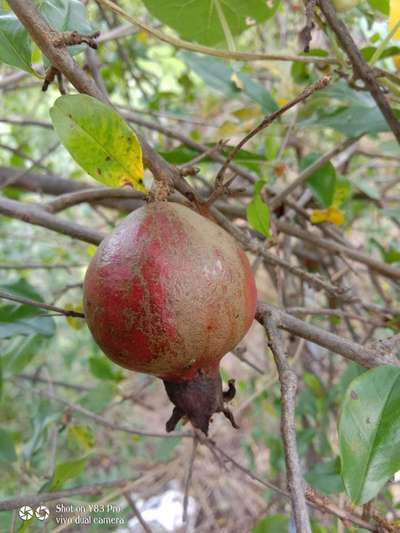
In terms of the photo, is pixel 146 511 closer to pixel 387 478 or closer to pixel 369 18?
pixel 387 478

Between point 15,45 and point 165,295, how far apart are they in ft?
1.19

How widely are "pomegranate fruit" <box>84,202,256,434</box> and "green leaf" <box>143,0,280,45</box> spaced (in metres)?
0.45

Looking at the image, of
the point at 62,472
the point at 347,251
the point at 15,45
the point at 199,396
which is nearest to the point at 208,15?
the point at 15,45

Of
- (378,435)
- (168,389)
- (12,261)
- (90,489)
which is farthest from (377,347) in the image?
(12,261)

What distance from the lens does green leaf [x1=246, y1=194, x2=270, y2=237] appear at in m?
0.78

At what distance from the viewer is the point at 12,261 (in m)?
1.99

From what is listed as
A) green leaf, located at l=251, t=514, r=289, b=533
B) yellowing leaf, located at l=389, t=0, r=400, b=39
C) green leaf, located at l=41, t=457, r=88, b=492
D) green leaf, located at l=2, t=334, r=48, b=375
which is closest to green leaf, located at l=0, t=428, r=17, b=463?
green leaf, located at l=2, t=334, r=48, b=375

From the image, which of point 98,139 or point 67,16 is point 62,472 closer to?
point 98,139

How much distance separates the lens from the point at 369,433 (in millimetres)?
533

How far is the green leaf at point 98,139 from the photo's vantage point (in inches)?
20.8

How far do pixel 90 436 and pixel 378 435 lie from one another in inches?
31.3

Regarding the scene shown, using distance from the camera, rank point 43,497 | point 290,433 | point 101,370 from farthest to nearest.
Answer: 1. point 101,370
2. point 43,497
3. point 290,433

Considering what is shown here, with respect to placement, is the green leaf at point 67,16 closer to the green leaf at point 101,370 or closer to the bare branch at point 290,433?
the bare branch at point 290,433

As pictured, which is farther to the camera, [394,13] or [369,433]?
[394,13]
